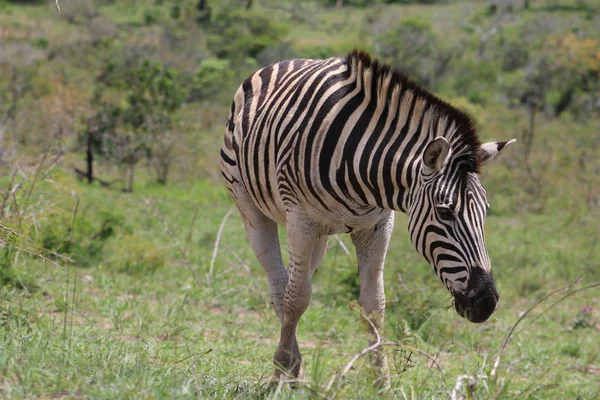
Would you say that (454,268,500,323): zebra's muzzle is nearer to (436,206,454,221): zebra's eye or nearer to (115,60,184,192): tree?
(436,206,454,221): zebra's eye

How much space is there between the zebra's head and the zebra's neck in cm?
8

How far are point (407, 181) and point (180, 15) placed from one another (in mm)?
34920

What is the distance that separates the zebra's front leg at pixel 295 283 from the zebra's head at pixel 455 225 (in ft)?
2.64

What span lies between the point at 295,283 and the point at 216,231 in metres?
6.39

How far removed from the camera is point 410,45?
1118 inches

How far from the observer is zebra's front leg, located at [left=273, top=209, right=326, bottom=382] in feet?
15.9

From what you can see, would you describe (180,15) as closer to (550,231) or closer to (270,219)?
(550,231)

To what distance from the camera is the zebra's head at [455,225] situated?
3.90 m

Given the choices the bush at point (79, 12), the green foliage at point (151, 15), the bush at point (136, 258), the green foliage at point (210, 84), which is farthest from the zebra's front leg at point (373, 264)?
the green foliage at point (151, 15)

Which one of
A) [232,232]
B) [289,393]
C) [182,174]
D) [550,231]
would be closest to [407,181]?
[289,393]

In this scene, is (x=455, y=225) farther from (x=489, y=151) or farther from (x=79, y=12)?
(x=79, y=12)

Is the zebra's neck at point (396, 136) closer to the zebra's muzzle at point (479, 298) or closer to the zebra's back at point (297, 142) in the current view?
the zebra's back at point (297, 142)

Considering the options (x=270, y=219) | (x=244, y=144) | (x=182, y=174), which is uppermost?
(x=244, y=144)

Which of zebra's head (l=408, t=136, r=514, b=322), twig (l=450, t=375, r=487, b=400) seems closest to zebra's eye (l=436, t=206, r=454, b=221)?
zebra's head (l=408, t=136, r=514, b=322)
